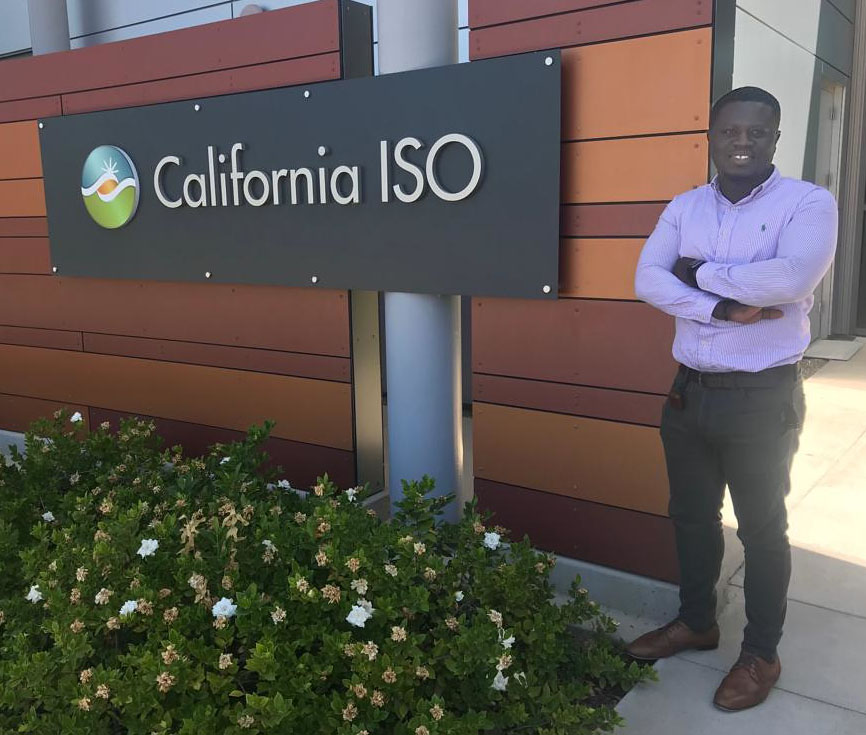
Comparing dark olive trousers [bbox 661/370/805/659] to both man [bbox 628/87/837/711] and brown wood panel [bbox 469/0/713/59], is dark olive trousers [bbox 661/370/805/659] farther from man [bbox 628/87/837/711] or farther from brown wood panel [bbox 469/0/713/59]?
brown wood panel [bbox 469/0/713/59]

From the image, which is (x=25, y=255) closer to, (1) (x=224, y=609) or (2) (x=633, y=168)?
(1) (x=224, y=609)

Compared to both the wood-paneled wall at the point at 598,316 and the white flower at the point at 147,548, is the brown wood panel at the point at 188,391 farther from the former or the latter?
the white flower at the point at 147,548

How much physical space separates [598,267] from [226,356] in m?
2.18

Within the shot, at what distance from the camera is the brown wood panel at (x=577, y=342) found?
310cm

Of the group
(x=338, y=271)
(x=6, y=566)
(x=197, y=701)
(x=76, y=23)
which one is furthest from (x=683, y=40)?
(x=76, y=23)

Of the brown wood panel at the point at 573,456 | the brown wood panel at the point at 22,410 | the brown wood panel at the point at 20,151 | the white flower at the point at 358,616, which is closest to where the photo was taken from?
the white flower at the point at 358,616

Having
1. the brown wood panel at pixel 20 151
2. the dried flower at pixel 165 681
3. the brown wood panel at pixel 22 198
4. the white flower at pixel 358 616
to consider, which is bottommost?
the dried flower at pixel 165 681

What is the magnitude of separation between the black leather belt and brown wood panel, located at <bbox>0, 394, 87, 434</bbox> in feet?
13.5

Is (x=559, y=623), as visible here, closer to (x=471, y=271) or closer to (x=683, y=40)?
(x=471, y=271)

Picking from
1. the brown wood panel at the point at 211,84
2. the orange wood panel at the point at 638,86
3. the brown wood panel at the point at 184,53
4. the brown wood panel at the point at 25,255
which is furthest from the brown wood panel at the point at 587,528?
the brown wood panel at the point at 25,255

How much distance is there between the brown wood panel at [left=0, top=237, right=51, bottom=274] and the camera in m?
5.11

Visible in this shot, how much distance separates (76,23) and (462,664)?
7.61 m

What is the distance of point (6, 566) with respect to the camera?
295cm

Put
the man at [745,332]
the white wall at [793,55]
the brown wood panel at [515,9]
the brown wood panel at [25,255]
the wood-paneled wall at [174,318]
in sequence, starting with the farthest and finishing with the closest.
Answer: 1. the brown wood panel at [25,255]
2. the white wall at [793,55]
3. the wood-paneled wall at [174,318]
4. the brown wood panel at [515,9]
5. the man at [745,332]
